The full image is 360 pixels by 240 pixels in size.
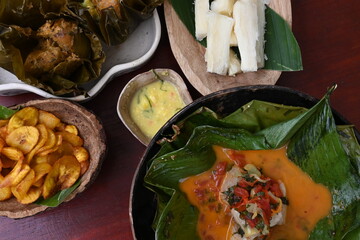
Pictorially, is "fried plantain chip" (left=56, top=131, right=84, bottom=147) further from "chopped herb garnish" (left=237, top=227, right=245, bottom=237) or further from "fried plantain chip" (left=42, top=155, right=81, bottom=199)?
"chopped herb garnish" (left=237, top=227, right=245, bottom=237)

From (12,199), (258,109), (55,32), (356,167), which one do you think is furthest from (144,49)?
(356,167)

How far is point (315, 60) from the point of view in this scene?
6.98 ft

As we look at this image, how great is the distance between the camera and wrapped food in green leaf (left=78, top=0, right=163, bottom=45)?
1851 millimetres

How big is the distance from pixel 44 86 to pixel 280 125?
1020 mm

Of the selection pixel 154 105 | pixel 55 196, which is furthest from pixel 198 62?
pixel 55 196

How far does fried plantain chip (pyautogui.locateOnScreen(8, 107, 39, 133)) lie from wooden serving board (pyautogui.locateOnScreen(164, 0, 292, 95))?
→ 2.27 feet

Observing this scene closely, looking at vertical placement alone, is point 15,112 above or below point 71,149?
above

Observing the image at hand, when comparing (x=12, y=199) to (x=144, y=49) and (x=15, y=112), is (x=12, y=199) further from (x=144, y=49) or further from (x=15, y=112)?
(x=144, y=49)

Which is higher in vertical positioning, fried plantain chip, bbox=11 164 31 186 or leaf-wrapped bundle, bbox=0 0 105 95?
leaf-wrapped bundle, bbox=0 0 105 95

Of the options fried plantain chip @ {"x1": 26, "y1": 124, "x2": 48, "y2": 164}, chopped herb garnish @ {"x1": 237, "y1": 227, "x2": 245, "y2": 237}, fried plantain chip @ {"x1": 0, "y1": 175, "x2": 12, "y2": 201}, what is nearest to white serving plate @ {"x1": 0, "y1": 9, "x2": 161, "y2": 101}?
fried plantain chip @ {"x1": 26, "y1": 124, "x2": 48, "y2": 164}

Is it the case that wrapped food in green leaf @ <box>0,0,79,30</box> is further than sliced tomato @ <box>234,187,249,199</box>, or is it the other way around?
wrapped food in green leaf @ <box>0,0,79,30</box>

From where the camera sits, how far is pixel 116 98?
2.08 meters

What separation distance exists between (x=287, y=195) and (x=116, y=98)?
947 millimetres

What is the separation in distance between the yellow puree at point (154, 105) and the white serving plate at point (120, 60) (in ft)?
0.46
